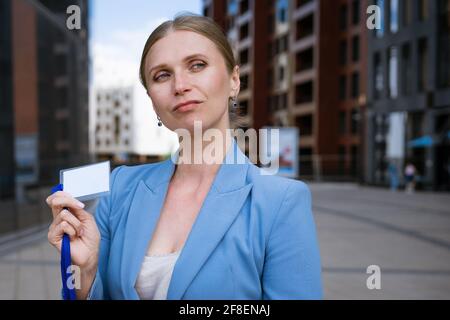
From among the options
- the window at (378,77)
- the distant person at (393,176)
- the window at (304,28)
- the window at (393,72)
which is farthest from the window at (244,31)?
the distant person at (393,176)

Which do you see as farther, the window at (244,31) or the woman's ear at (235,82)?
the window at (244,31)

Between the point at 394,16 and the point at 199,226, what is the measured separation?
3059 cm

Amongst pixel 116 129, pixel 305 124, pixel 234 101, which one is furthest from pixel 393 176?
pixel 116 129

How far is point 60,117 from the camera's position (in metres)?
13.8

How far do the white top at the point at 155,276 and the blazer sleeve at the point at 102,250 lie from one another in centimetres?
9

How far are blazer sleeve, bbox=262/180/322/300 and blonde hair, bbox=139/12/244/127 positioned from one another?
38cm

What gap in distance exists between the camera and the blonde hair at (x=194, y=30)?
1.23 metres

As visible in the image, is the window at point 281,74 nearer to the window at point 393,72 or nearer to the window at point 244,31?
the window at point 244,31

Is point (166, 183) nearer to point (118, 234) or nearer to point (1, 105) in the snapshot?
point (118, 234)

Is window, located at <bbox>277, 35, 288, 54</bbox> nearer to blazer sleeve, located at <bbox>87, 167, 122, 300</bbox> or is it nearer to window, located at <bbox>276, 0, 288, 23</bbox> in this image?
window, located at <bbox>276, 0, 288, 23</bbox>

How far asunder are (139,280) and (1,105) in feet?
39.3

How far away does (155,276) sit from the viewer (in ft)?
4.11

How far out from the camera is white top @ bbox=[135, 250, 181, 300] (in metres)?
1.24
